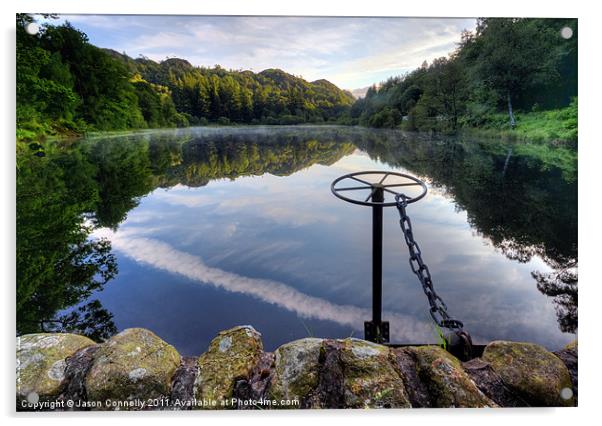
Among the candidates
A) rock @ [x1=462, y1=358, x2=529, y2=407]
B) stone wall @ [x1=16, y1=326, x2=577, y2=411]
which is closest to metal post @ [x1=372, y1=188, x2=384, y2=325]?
stone wall @ [x1=16, y1=326, x2=577, y2=411]

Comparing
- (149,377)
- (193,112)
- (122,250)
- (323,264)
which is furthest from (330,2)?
(149,377)

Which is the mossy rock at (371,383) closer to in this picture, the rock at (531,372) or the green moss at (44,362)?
the rock at (531,372)

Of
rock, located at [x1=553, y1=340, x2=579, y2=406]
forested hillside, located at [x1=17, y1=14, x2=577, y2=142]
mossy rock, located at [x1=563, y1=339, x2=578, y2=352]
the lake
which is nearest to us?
rock, located at [x1=553, y1=340, x2=579, y2=406]

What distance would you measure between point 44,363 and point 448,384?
2.05m

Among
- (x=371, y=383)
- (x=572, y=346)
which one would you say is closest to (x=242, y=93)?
(x=371, y=383)

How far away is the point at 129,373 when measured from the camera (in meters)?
1.68

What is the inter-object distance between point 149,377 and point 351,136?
2.35 meters

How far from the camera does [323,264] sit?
2602 mm

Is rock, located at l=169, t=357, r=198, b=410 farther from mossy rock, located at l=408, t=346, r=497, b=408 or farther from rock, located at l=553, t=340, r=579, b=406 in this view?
rock, located at l=553, t=340, r=579, b=406

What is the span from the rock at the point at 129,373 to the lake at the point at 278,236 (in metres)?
0.26

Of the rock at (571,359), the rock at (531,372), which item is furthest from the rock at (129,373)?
the rock at (571,359)

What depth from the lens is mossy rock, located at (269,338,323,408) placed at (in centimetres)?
171

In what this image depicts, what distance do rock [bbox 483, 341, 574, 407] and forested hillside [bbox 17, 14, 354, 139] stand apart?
208 cm

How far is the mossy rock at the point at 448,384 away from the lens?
1662 millimetres
